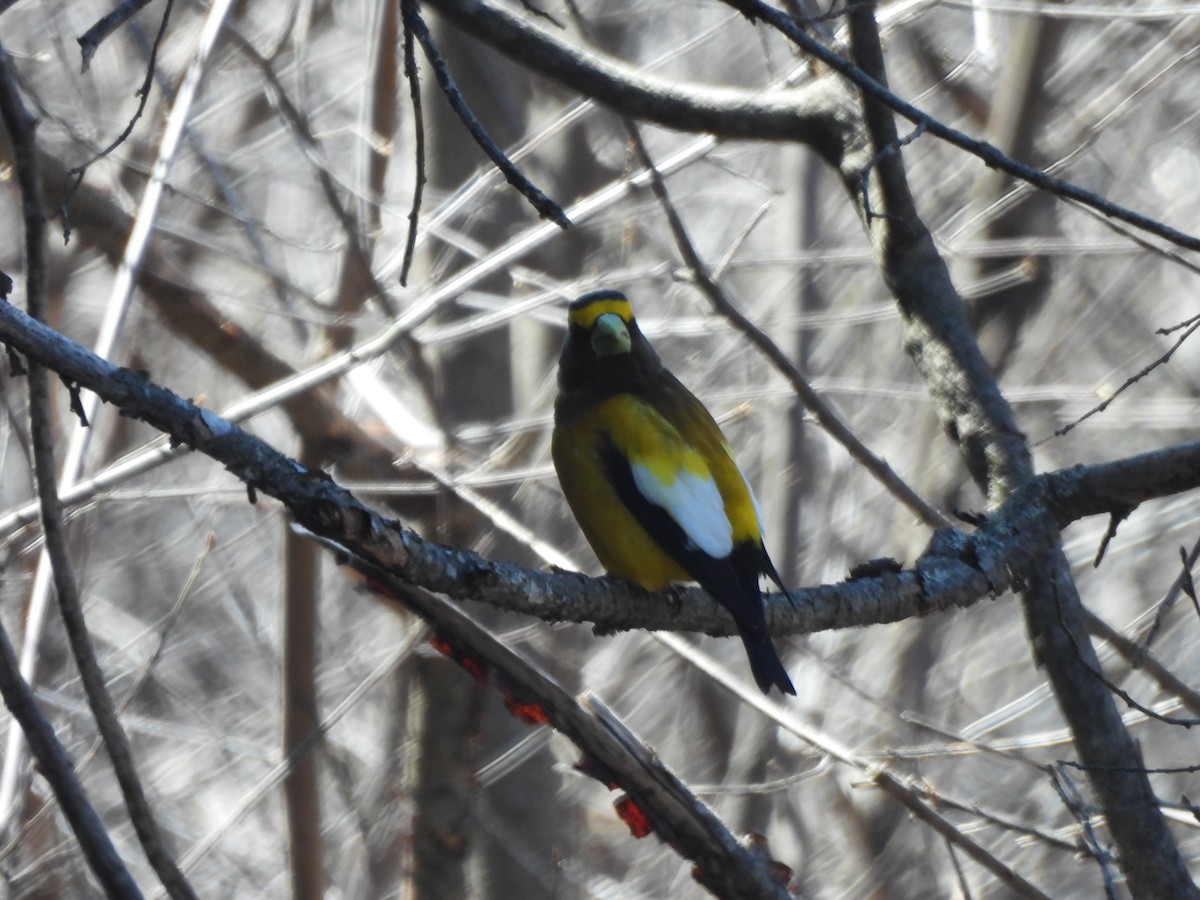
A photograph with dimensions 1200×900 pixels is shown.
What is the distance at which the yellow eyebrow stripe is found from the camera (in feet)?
13.6

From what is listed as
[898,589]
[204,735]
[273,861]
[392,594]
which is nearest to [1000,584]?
[898,589]

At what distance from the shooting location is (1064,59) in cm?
743

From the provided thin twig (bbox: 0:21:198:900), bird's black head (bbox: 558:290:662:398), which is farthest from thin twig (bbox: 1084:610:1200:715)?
thin twig (bbox: 0:21:198:900)

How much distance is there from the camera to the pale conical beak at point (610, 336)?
13.3 ft

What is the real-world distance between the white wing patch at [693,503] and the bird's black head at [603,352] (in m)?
0.41

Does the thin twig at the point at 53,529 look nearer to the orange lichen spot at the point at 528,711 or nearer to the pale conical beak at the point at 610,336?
the orange lichen spot at the point at 528,711

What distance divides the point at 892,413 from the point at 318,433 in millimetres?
3802

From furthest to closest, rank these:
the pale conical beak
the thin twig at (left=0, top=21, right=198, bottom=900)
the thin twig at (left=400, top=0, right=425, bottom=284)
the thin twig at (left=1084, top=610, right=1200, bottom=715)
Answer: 1. the pale conical beak
2. the thin twig at (left=1084, top=610, right=1200, bottom=715)
3. the thin twig at (left=0, top=21, right=198, bottom=900)
4. the thin twig at (left=400, top=0, right=425, bottom=284)

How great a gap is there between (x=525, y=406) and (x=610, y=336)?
8.78 feet

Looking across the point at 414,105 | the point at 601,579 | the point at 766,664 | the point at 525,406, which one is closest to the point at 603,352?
the point at 601,579

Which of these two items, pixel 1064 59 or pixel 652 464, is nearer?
pixel 652 464

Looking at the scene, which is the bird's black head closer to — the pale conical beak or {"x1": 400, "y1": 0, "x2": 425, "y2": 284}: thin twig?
the pale conical beak

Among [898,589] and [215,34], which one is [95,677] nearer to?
[898,589]

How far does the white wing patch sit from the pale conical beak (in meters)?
0.44
